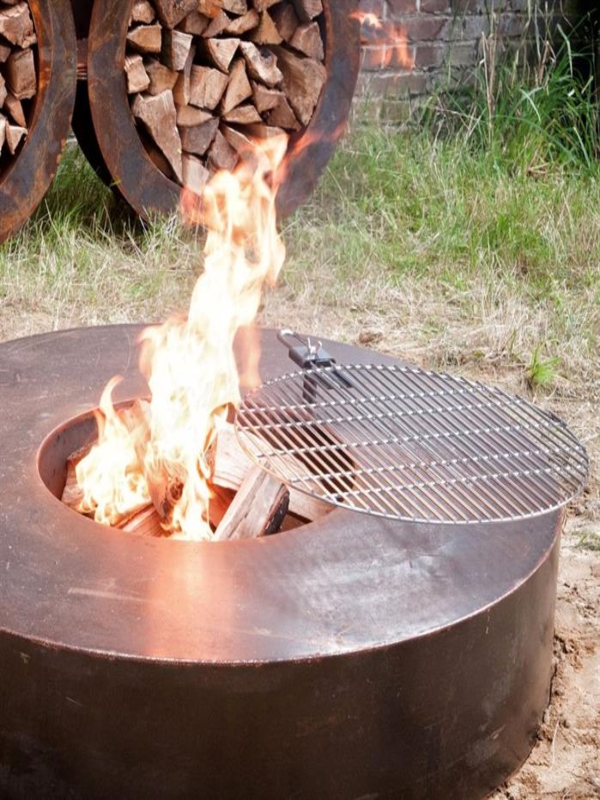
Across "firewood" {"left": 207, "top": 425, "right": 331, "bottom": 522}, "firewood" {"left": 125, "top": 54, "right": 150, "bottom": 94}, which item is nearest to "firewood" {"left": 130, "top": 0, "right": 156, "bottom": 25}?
"firewood" {"left": 125, "top": 54, "right": 150, "bottom": 94}

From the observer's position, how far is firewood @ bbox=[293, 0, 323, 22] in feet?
15.1

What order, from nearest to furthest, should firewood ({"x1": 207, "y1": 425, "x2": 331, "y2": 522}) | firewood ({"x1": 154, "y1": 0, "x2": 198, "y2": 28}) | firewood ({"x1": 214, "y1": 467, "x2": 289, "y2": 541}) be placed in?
firewood ({"x1": 214, "y1": 467, "x2": 289, "y2": 541}) → firewood ({"x1": 207, "y1": 425, "x2": 331, "y2": 522}) → firewood ({"x1": 154, "y1": 0, "x2": 198, "y2": 28})

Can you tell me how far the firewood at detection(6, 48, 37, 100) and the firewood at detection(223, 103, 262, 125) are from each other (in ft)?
2.83

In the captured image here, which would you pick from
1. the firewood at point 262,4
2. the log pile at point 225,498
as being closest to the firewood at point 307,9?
the firewood at point 262,4

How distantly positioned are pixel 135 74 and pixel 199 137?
1.36 ft

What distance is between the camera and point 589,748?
7.92 ft

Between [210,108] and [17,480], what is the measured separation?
2.71 m

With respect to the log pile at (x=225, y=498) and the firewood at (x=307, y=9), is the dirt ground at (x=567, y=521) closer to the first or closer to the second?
the log pile at (x=225, y=498)

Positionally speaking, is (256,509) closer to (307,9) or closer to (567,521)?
(567,521)

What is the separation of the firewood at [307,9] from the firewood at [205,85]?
407 mm

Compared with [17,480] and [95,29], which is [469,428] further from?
[95,29]

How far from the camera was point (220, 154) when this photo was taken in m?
4.73

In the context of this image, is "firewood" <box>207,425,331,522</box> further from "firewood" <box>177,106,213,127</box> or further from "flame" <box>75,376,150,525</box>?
"firewood" <box>177,106,213,127</box>

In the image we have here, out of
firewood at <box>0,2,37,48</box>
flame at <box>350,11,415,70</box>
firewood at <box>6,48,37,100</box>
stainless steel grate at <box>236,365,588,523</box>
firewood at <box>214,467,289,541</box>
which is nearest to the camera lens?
stainless steel grate at <box>236,365,588,523</box>
